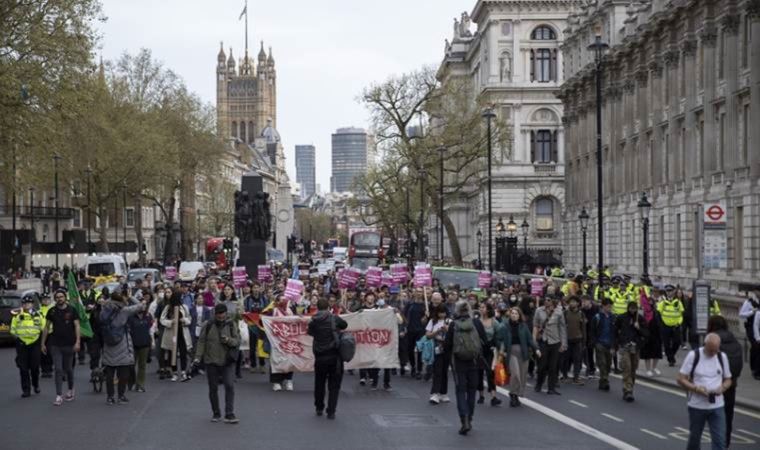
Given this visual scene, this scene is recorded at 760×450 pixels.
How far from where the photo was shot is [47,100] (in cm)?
4672

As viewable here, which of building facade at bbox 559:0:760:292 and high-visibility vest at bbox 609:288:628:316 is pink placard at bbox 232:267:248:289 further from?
building facade at bbox 559:0:760:292

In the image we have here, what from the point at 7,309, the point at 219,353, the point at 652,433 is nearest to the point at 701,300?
the point at 652,433

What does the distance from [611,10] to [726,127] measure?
20.7 meters

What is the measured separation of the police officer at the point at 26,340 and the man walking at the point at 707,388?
12131 millimetres

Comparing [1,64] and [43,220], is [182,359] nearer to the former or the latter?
[1,64]

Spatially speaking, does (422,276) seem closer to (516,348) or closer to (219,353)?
(516,348)

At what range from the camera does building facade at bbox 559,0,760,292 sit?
146 ft

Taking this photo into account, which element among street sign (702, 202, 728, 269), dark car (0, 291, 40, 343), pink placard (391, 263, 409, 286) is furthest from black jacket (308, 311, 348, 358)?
pink placard (391, 263, 409, 286)

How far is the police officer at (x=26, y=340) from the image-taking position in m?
21.9

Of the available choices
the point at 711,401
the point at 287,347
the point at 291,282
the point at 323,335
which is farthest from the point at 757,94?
the point at 711,401

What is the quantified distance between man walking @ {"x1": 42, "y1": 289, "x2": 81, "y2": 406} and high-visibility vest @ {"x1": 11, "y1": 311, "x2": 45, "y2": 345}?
2.51 feet

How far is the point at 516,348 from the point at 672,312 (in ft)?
27.7

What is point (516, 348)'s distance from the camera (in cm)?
2122

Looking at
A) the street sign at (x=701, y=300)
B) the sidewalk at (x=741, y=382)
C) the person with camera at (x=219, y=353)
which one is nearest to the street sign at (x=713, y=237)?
the street sign at (x=701, y=300)
